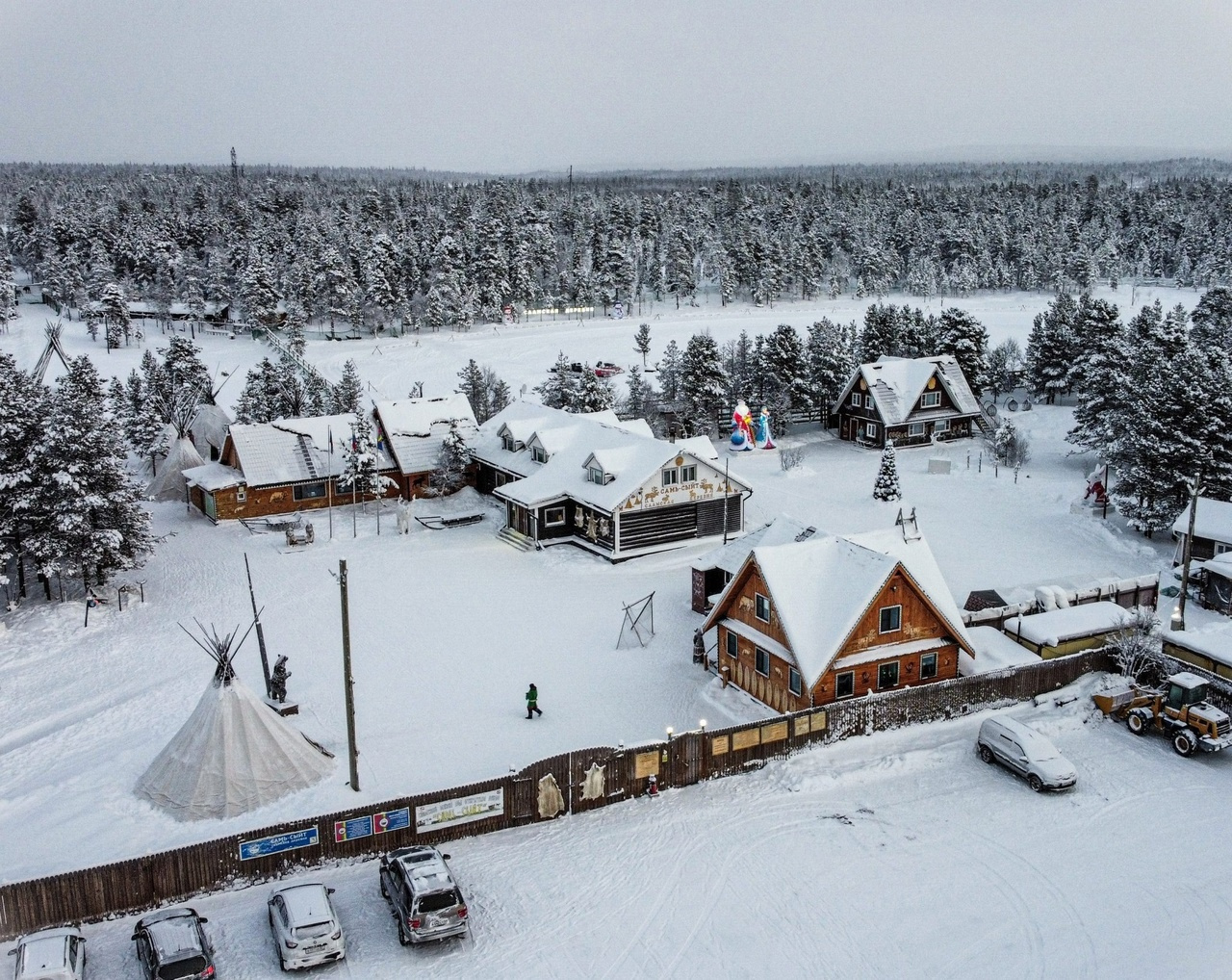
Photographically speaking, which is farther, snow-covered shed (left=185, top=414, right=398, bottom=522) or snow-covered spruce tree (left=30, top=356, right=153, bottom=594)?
snow-covered shed (left=185, top=414, right=398, bottom=522)

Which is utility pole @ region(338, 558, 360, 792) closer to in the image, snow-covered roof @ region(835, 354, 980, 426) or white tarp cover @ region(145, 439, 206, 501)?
white tarp cover @ region(145, 439, 206, 501)

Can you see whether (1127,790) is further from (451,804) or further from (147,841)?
(147,841)

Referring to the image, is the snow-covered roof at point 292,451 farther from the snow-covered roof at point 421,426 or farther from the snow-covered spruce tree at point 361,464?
the snow-covered roof at point 421,426

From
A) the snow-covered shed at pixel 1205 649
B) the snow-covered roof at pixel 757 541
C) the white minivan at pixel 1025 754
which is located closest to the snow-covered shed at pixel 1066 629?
the snow-covered shed at pixel 1205 649

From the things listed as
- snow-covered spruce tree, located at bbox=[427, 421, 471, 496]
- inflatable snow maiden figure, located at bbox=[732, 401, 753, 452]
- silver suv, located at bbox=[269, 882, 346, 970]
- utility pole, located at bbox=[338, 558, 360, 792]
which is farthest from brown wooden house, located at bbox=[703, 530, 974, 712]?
inflatable snow maiden figure, located at bbox=[732, 401, 753, 452]

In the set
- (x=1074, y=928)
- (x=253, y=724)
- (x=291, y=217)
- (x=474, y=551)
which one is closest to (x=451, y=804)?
(x=253, y=724)

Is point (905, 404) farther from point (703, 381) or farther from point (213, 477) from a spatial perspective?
point (213, 477)
